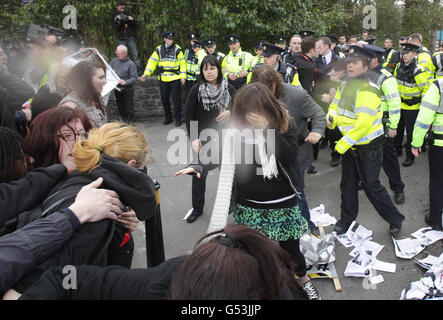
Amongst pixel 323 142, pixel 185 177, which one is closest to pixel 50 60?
pixel 185 177

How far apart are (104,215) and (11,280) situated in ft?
1.31

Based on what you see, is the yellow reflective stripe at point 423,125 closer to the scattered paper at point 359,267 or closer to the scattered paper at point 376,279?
the scattered paper at point 359,267

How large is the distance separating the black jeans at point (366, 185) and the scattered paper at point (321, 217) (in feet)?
0.72

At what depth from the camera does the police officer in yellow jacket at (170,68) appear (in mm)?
7953

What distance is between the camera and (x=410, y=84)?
18.0 ft

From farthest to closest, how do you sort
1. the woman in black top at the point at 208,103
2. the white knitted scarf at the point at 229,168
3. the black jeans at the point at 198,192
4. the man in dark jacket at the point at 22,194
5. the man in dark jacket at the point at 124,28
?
the man in dark jacket at the point at 124,28, the black jeans at the point at 198,192, the woman in black top at the point at 208,103, the white knitted scarf at the point at 229,168, the man in dark jacket at the point at 22,194

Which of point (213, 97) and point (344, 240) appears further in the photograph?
point (213, 97)

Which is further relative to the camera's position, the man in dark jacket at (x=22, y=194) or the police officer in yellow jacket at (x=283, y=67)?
the police officer in yellow jacket at (x=283, y=67)

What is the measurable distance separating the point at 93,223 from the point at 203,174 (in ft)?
5.99

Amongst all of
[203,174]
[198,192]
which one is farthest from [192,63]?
[203,174]

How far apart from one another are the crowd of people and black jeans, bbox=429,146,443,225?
1 centimetres

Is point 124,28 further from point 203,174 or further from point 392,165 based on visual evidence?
point 392,165

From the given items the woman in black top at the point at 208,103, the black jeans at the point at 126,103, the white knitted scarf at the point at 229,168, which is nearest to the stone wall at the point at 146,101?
the black jeans at the point at 126,103

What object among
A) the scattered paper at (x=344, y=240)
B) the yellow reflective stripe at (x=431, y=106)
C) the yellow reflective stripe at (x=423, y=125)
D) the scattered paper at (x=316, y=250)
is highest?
the yellow reflective stripe at (x=431, y=106)
